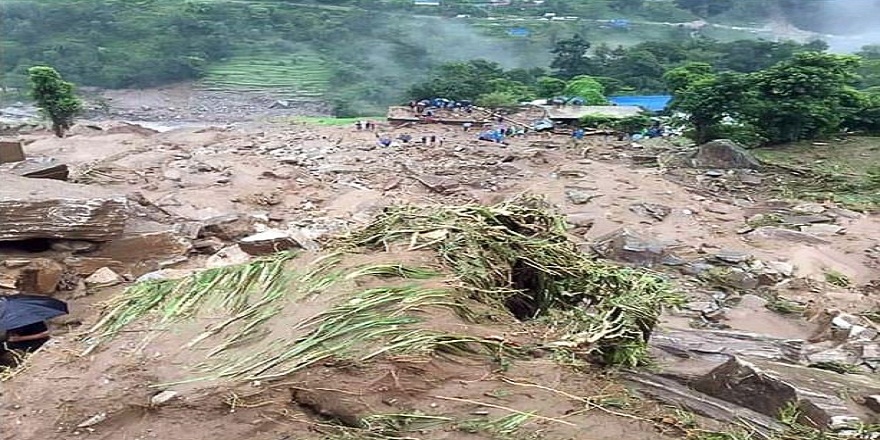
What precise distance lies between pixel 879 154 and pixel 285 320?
45.3ft

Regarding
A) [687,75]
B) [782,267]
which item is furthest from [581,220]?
[687,75]

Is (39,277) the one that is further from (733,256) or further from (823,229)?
(823,229)

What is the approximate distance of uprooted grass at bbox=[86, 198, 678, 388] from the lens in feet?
7.81

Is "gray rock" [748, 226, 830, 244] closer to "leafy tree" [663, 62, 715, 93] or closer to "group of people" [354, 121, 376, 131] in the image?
"leafy tree" [663, 62, 715, 93]

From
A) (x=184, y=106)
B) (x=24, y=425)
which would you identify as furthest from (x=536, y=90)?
(x=24, y=425)

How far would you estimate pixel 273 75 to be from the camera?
32500 millimetres

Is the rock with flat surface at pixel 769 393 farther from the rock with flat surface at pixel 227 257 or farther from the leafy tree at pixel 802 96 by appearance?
the leafy tree at pixel 802 96

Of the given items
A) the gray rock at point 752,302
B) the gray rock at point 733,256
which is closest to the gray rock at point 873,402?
the gray rock at point 752,302

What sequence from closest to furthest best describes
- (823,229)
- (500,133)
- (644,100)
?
(823,229), (500,133), (644,100)

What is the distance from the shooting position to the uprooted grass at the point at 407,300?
2381 mm

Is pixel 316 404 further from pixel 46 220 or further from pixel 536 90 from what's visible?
pixel 536 90

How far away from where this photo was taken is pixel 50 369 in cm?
245

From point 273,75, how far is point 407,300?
3120 centimetres

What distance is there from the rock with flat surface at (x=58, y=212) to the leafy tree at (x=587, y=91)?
17.3 metres
